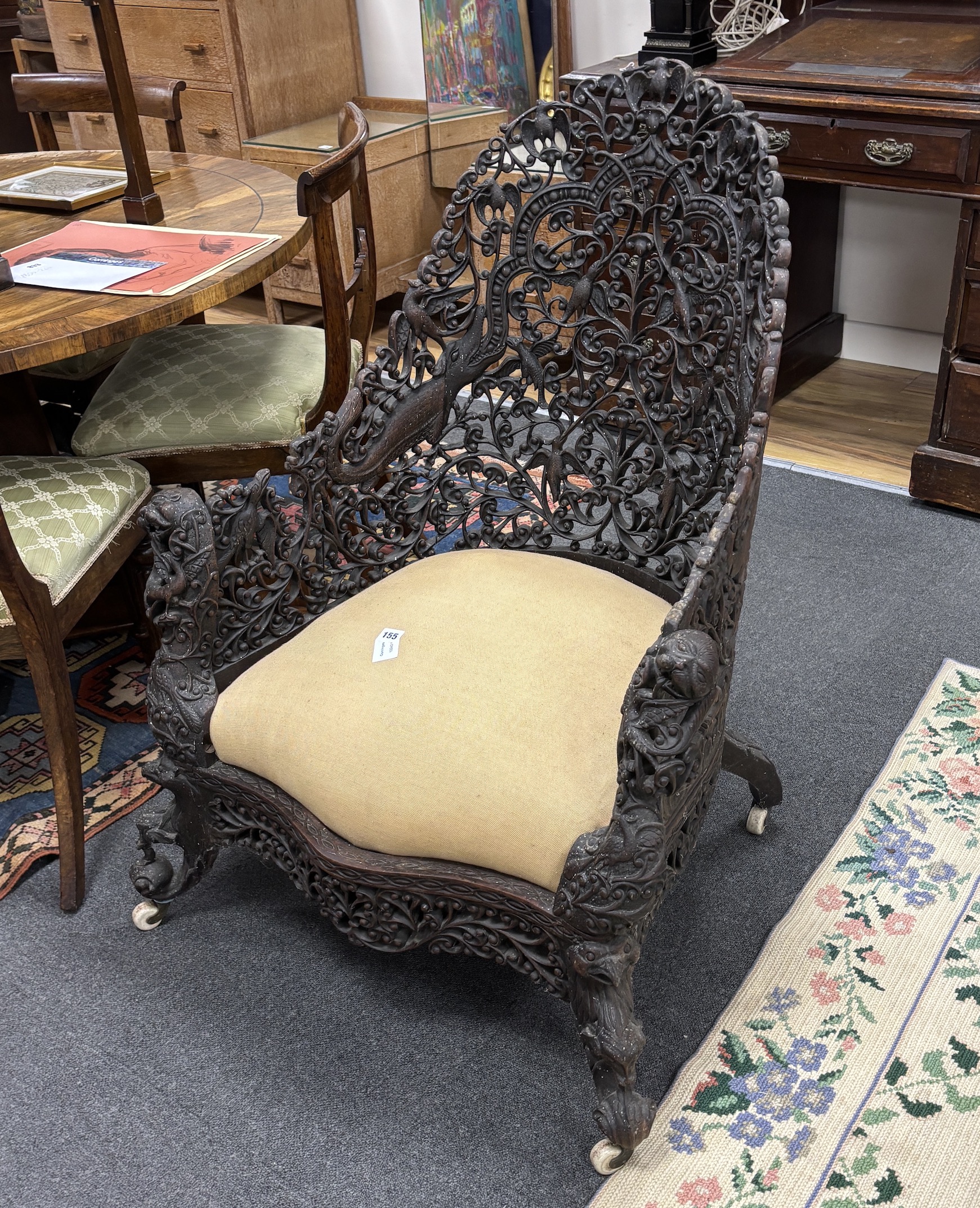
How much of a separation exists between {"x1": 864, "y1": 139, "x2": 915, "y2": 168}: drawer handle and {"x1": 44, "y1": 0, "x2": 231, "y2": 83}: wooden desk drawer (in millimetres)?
2175

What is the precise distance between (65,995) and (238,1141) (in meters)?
0.36

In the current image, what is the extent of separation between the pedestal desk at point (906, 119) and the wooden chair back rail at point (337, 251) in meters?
0.92

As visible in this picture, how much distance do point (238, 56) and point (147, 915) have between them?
9.64ft

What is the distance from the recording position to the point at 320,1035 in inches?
60.6

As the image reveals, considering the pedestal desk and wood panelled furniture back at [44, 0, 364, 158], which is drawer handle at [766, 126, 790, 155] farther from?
wood panelled furniture back at [44, 0, 364, 158]

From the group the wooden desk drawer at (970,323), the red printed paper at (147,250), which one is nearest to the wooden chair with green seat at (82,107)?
the red printed paper at (147,250)

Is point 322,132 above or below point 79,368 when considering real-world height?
above

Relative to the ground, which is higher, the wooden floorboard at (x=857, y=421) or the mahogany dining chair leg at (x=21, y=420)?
the mahogany dining chair leg at (x=21, y=420)

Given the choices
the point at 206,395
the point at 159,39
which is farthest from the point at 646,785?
the point at 159,39

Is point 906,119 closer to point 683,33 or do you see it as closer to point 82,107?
point 683,33

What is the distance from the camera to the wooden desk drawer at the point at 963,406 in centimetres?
247

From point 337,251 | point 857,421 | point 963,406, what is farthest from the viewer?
point 857,421

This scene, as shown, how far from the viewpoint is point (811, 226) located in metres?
3.11

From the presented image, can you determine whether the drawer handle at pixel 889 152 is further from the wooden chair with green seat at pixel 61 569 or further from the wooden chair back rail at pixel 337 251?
the wooden chair with green seat at pixel 61 569
